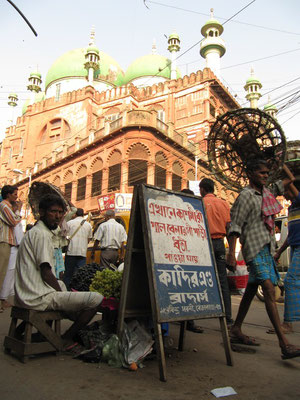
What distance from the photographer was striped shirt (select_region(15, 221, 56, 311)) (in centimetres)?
299

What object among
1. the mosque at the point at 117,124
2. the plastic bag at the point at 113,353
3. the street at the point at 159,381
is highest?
the mosque at the point at 117,124

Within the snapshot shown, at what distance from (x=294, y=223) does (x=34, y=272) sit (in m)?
2.94

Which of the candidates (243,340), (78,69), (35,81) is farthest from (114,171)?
(35,81)

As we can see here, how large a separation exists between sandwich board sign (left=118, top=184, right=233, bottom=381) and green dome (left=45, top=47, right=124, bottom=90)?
4035 cm

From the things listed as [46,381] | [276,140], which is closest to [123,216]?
[276,140]

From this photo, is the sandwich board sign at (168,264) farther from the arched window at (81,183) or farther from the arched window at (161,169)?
the arched window at (81,183)

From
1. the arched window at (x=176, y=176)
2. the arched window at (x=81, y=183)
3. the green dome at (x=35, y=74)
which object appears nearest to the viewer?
the arched window at (x=176, y=176)

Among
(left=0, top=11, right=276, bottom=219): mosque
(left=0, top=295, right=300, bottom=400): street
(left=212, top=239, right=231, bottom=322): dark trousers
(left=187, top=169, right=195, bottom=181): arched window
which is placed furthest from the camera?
(left=187, top=169, right=195, bottom=181): arched window

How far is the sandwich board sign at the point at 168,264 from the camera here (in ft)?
9.39

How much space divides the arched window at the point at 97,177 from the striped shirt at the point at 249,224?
2392cm

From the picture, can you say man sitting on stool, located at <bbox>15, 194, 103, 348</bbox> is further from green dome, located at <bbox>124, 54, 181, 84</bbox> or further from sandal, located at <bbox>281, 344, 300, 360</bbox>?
green dome, located at <bbox>124, 54, 181, 84</bbox>

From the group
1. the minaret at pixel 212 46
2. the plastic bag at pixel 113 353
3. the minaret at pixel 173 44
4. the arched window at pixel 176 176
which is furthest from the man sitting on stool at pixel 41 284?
the minaret at pixel 173 44

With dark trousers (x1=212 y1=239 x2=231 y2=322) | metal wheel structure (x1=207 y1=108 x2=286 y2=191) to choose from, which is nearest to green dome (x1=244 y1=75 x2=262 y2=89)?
metal wheel structure (x1=207 y1=108 x2=286 y2=191)

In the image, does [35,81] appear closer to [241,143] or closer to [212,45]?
[212,45]
